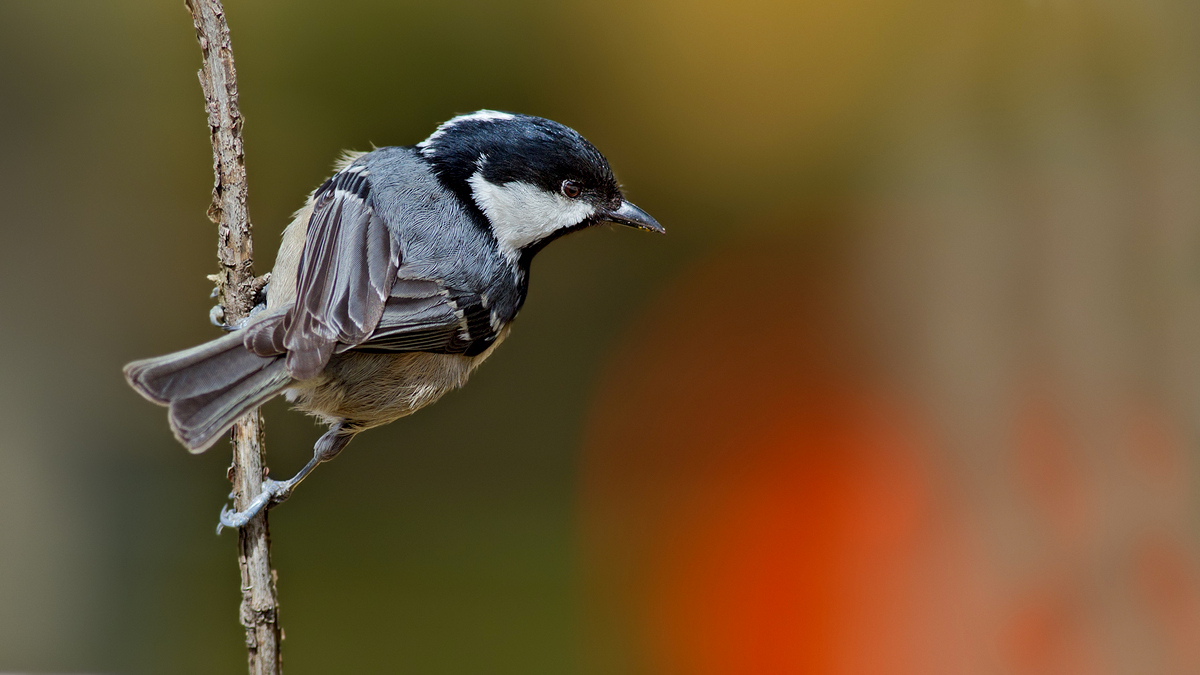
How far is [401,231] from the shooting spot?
58.4 inches

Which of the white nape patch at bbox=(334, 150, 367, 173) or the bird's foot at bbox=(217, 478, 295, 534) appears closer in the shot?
the bird's foot at bbox=(217, 478, 295, 534)

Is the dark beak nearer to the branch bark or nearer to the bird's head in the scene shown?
the bird's head

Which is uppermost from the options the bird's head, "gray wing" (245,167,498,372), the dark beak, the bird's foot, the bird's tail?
the bird's head

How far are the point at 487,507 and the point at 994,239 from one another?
2.06 m

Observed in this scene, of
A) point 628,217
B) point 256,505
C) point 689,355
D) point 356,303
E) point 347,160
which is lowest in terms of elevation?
point 256,505

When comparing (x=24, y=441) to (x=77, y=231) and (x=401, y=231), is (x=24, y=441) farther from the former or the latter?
(x=401, y=231)

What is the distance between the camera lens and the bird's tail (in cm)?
121

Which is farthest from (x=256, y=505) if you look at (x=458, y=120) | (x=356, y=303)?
(x=458, y=120)

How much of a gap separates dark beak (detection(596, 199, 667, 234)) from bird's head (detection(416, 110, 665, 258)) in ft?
0.24

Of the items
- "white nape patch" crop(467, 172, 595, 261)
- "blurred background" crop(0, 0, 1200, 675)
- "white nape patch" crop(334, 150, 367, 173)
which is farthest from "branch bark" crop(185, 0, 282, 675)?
"blurred background" crop(0, 0, 1200, 675)

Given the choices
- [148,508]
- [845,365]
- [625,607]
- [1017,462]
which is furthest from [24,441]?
[1017,462]

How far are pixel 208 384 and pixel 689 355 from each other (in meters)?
2.57

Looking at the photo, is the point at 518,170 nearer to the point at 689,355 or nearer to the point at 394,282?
the point at 394,282

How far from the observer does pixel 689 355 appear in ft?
12.0
